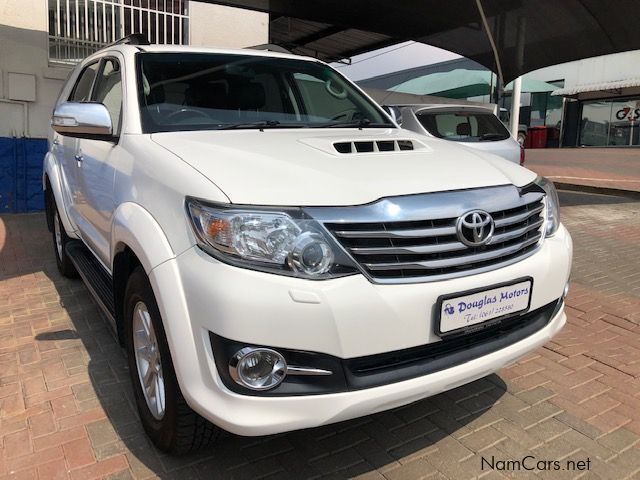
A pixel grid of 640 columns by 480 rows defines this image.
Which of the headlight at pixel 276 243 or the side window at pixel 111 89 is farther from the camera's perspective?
the side window at pixel 111 89

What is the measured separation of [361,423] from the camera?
2.62 m

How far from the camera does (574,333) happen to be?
3770mm

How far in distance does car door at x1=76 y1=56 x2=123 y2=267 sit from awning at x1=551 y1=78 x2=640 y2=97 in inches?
978

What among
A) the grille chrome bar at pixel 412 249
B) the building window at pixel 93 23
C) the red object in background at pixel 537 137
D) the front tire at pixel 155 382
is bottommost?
the front tire at pixel 155 382

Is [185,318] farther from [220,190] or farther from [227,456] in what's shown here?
[227,456]

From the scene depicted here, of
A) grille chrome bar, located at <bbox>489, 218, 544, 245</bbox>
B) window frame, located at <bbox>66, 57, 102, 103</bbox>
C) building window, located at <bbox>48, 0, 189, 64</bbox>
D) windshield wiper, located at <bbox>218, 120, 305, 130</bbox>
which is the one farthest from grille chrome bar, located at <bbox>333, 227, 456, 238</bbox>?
building window, located at <bbox>48, 0, 189, 64</bbox>

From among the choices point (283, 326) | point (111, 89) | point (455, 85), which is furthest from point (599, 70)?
point (283, 326)

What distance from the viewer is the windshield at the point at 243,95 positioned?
9.54 feet

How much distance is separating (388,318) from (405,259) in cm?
22

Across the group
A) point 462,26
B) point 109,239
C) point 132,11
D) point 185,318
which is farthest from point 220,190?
point 462,26

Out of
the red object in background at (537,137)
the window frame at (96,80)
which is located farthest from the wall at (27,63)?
the red object in background at (537,137)

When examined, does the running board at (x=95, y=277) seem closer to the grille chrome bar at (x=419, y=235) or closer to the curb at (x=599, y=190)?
the grille chrome bar at (x=419, y=235)

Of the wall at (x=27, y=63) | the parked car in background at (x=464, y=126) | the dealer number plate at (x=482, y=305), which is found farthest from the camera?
the wall at (x=27, y=63)

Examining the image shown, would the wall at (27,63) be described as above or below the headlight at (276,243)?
above
